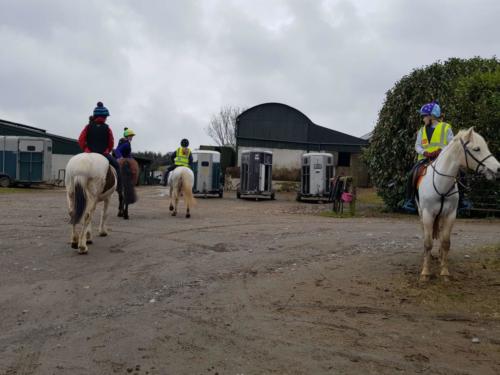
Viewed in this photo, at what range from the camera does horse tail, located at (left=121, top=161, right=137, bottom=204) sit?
12.2m

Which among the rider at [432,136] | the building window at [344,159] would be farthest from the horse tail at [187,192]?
the building window at [344,159]

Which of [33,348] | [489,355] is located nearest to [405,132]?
[489,355]

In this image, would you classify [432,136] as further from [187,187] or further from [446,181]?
[187,187]

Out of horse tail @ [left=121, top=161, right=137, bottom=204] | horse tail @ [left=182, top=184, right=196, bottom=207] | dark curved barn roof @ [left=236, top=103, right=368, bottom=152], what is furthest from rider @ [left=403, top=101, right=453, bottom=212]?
dark curved barn roof @ [left=236, top=103, right=368, bottom=152]

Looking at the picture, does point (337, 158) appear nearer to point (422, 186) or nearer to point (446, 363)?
point (422, 186)

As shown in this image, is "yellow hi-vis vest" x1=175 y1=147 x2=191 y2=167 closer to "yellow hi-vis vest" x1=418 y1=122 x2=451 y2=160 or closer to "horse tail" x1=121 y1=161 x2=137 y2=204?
"horse tail" x1=121 y1=161 x2=137 y2=204

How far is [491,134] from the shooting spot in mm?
14930

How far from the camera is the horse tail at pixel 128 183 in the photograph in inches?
481

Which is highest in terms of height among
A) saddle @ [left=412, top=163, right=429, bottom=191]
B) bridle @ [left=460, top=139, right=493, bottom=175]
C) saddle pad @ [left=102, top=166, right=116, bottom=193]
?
bridle @ [left=460, top=139, right=493, bottom=175]

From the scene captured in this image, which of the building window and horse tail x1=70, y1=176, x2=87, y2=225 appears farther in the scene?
the building window

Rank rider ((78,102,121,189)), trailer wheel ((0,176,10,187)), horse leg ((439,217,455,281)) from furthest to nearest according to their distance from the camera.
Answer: trailer wheel ((0,176,10,187)) < rider ((78,102,121,189)) < horse leg ((439,217,455,281))

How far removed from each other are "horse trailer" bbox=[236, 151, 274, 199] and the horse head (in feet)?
65.7

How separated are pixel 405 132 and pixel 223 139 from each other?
2194 inches

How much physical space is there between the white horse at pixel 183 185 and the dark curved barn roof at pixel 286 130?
89.3 ft
